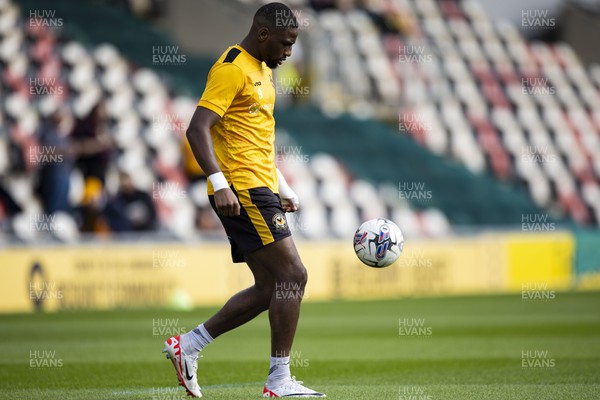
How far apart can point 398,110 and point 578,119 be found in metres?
7.60

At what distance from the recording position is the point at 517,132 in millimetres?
30500

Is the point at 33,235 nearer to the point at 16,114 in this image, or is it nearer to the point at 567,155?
the point at 16,114

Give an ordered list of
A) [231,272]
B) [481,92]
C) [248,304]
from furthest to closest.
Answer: [481,92], [231,272], [248,304]

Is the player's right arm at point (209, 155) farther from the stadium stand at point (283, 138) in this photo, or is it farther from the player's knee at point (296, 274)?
the stadium stand at point (283, 138)

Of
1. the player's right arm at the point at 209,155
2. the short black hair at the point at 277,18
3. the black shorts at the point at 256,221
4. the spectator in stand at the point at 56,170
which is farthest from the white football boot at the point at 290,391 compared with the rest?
the spectator in stand at the point at 56,170

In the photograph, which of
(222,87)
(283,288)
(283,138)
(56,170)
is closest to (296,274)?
(283,288)

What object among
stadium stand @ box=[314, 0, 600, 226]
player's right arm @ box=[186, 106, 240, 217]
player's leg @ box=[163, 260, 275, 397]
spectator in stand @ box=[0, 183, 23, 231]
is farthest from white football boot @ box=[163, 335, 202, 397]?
stadium stand @ box=[314, 0, 600, 226]

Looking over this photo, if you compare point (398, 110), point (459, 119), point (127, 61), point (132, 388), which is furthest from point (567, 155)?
point (132, 388)

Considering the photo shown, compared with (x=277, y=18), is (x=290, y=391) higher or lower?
lower

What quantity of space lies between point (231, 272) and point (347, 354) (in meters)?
8.55

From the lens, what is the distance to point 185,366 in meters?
7.32

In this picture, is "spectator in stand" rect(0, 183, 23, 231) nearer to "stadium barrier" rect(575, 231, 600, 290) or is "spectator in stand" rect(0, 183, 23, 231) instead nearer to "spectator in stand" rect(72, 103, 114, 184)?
"spectator in stand" rect(72, 103, 114, 184)

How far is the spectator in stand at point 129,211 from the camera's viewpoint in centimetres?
1862

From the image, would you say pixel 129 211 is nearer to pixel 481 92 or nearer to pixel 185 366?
pixel 185 366
